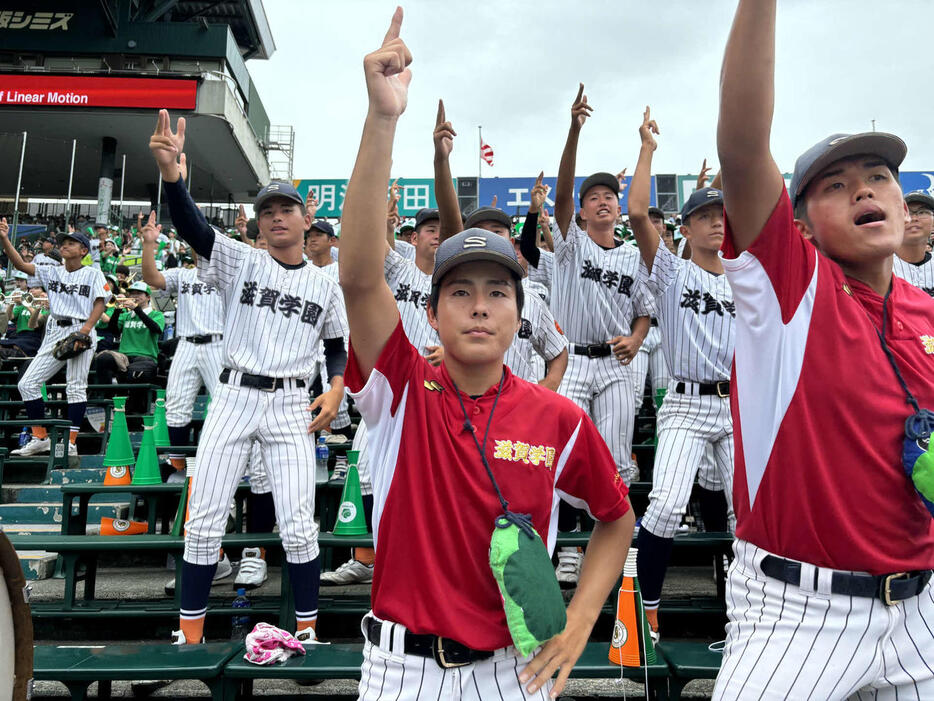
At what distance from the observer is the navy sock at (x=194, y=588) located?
341 centimetres

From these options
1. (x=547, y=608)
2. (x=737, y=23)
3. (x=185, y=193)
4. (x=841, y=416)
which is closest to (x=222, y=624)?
(x=185, y=193)

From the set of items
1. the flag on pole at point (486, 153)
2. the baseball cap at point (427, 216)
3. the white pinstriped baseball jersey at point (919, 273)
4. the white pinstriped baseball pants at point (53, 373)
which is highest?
the flag on pole at point (486, 153)

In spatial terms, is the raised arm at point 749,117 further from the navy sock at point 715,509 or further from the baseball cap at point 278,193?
the navy sock at point 715,509

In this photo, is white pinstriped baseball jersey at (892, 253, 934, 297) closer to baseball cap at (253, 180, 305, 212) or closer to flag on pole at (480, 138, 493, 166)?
baseball cap at (253, 180, 305, 212)

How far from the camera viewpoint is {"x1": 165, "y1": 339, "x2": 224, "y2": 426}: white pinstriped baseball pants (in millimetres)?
6523

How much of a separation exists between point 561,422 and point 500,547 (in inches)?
16.7

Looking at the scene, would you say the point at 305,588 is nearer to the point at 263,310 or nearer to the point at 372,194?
the point at 263,310

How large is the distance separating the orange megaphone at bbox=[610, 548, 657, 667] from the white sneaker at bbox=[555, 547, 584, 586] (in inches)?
52.9

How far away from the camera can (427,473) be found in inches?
66.7

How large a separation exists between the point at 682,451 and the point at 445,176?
2208mm

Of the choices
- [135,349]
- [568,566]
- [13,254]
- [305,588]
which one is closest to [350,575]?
[305,588]

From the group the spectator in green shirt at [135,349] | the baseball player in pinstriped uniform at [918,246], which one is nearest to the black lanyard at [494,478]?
the baseball player in pinstriped uniform at [918,246]

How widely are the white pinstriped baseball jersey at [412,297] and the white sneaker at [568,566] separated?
5.51ft

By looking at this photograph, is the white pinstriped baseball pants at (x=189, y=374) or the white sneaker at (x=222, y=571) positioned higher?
the white pinstriped baseball pants at (x=189, y=374)
